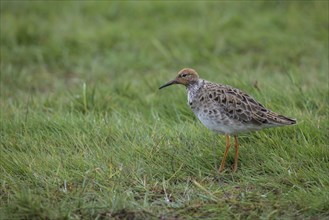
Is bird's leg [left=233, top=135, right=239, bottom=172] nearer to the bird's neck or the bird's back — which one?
the bird's back

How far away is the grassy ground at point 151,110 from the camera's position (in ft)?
17.4

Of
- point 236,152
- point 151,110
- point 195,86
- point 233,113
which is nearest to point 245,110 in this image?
point 233,113

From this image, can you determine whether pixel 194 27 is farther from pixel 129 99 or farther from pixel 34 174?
pixel 34 174

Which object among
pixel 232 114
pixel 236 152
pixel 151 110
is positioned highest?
pixel 232 114

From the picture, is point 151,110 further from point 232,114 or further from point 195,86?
point 232,114

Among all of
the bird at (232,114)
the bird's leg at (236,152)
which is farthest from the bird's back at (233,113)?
the bird's leg at (236,152)

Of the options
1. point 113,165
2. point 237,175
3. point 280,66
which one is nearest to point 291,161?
point 237,175

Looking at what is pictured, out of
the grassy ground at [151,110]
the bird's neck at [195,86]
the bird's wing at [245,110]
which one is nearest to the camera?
the grassy ground at [151,110]

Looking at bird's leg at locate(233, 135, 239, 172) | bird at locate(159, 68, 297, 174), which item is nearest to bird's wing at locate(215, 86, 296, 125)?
bird at locate(159, 68, 297, 174)

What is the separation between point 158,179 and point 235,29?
521cm

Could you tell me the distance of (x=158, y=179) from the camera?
5.77 m

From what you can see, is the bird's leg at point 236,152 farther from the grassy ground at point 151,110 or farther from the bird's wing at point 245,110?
the bird's wing at point 245,110

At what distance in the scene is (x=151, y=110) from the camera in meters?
7.36

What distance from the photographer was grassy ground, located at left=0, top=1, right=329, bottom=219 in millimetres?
5293
